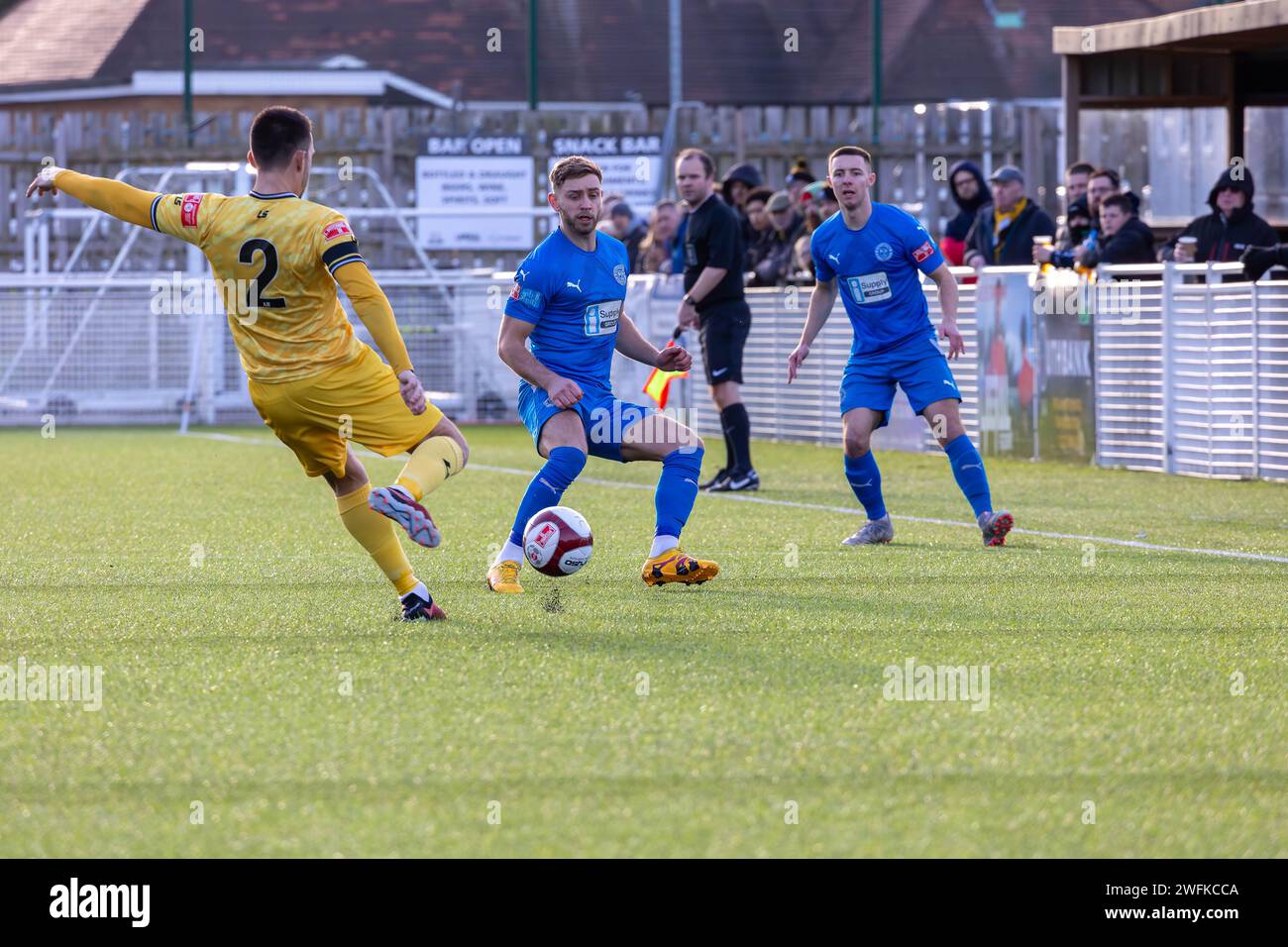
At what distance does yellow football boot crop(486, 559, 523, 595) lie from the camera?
798 centimetres

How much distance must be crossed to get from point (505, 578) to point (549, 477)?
1.48 feet

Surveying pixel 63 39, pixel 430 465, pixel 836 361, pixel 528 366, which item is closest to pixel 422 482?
pixel 430 465

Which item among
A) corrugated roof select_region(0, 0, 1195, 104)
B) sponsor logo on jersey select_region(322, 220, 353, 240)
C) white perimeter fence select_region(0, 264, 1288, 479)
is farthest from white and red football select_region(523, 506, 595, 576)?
corrugated roof select_region(0, 0, 1195, 104)

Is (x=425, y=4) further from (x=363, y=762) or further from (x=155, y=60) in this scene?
(x=363, y=762)

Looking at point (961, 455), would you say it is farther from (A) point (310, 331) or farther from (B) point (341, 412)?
(A) point (310, 331)

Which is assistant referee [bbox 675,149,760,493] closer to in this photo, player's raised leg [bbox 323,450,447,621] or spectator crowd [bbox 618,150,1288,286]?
spectator crowd [bbox 618,150,1288,286]

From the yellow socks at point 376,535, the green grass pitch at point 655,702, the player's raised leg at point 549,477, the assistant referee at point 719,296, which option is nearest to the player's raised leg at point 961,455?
the green grass pitch at point 655,702

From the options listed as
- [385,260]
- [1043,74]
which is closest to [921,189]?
[385,260]

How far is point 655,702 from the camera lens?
553 cm

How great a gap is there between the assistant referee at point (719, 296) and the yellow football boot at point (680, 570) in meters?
5.19

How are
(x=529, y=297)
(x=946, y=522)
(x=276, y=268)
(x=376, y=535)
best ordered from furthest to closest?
(x=946, y=522)
(x=529, y=297)
(x=376, y=535)
(x=276, y=268)

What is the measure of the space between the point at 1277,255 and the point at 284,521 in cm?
687

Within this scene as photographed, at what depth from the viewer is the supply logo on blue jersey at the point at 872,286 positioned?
10.0 meters
